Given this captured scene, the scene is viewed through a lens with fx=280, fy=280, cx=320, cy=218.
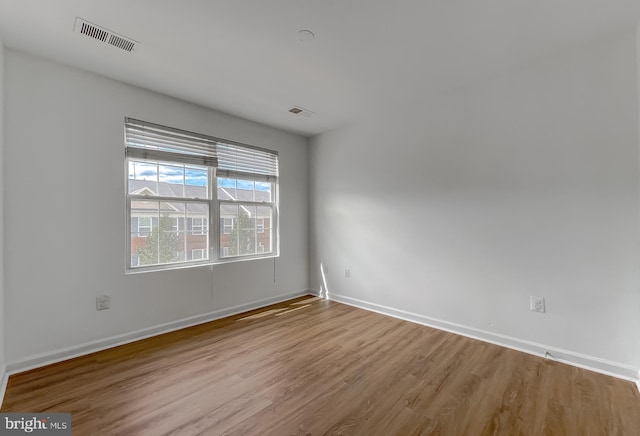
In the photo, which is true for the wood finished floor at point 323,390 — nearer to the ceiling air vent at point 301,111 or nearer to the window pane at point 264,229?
the window pane at point 264,229

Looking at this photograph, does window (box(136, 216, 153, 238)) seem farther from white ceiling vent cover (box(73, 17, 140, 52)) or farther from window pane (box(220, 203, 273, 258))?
white ceiling vent cover (box(73, 17, 140, 52))

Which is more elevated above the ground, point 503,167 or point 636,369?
point 503,167

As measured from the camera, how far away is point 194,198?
3.32m

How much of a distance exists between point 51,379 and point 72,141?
1.95 meters

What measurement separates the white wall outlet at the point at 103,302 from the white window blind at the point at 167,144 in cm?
140

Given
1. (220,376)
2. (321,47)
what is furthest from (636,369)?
(321,47)

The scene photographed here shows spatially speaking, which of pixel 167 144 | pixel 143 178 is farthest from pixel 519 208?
pixel 143 178

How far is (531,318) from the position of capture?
2553 millimetres

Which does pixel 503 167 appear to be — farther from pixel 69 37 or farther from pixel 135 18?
pixel 69 37

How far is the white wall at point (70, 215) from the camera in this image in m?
2.26

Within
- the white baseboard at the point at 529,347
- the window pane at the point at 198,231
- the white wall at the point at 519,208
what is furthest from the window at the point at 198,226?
the white baseboard at the point at 529,347

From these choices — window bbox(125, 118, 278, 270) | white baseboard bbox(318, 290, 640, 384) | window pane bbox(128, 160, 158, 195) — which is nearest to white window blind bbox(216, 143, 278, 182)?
window bbox(125, 118, 278, 270)

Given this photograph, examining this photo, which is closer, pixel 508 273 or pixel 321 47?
pixel 321 47

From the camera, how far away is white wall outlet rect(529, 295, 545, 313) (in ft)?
8.20
